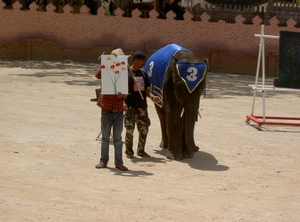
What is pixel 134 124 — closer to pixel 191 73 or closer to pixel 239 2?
pixel 191 73

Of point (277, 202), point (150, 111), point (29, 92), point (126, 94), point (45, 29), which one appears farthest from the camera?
point (45, 29)

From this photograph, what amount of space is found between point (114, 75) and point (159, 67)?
1563mm

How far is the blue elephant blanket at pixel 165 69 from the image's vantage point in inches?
400

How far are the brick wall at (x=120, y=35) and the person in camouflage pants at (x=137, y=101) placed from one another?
534 inches

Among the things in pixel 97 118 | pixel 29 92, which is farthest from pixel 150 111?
pixel 29 92

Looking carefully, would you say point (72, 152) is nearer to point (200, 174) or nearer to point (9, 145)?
point (9, 145)

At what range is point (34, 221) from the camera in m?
7.04

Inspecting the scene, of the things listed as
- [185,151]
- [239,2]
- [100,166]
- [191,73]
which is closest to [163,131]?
[185,151]

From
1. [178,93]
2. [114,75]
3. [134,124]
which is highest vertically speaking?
[114,75]

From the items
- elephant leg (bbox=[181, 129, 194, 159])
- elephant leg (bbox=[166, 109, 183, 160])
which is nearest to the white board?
elephant leg (bbox=[166, 109, 183, 160])

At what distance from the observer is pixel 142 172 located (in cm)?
952

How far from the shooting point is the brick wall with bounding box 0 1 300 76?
23984mm

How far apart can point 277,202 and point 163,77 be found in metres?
3.12

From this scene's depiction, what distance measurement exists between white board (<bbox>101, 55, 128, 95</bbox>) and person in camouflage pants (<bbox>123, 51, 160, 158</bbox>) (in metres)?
0.41
